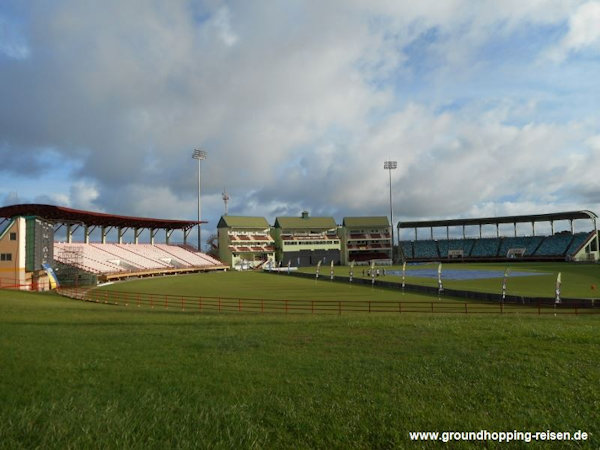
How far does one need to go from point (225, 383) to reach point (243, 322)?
32.3 feet

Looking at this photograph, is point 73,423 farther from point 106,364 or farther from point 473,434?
point 473,434

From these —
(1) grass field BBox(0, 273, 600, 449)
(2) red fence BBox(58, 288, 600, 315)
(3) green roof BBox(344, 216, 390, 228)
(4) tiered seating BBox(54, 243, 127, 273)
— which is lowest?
(2) red fence BBox(58, 288, 600, 315)

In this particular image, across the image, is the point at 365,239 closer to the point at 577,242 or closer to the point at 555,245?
the point at 555,245

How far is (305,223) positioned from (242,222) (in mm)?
18381

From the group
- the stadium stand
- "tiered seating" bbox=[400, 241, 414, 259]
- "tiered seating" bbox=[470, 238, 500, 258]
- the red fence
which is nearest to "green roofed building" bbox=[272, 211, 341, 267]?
"tiered seating" bbox=[400, 241, 414, 259]

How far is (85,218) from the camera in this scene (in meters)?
67.7

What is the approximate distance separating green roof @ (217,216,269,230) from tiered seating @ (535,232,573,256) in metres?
68.3

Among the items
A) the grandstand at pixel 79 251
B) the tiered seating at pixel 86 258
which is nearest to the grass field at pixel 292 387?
the grandstand at pixel 79 251

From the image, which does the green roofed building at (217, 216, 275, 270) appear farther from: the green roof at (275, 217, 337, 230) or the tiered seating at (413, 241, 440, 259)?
the tiered seating at (413, 241, 440, 259)

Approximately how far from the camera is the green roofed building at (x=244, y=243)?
100 meters

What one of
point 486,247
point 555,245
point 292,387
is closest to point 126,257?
point 292,387

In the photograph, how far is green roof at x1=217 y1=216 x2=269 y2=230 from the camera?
105750mm

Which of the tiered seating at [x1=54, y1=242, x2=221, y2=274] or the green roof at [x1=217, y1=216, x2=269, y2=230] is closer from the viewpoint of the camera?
the tiered seating at [x1=54, y1=242, x2=221, y2=274]

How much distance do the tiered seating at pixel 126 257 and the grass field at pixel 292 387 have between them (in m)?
52.1
